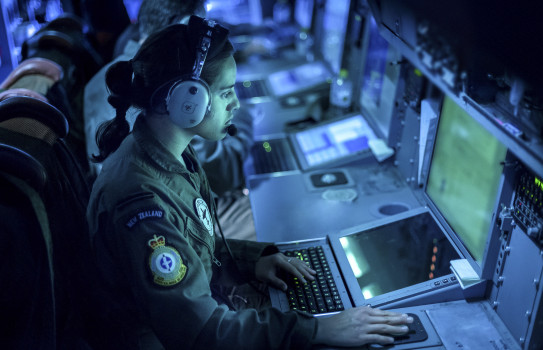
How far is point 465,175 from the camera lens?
67.5 inches

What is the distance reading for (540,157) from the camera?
1.00m

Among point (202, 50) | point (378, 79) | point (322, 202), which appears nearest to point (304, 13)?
point (378, 79)

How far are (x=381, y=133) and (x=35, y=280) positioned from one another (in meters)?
1.70

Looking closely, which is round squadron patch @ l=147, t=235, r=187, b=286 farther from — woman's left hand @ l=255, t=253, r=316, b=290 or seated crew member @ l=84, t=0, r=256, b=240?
seated crew member @ l=84, t=0, r=256, b=240

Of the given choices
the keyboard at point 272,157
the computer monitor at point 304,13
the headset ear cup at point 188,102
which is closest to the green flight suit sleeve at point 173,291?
the headset ear cup at point 188,102

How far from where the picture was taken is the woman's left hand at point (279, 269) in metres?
1.59

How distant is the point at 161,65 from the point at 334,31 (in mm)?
2141

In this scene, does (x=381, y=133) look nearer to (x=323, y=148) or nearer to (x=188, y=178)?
(x=323, y=148)

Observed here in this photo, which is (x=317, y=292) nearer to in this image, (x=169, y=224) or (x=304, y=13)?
(x=169, y=224)

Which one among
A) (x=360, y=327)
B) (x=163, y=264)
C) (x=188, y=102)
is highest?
(x=188, y=102)

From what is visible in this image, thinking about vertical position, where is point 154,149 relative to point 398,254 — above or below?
above

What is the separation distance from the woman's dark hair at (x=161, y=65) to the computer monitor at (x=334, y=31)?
5.55 ft

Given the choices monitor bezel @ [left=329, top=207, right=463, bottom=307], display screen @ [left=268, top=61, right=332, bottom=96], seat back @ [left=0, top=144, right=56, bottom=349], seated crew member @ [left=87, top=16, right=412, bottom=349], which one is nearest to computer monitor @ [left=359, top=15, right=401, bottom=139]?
display screen @ [left=268, top=61, right=332, bottom=96]

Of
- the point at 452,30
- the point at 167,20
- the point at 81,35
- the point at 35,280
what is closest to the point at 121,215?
the point at 35,280
